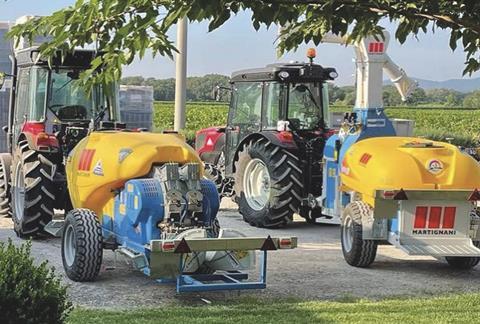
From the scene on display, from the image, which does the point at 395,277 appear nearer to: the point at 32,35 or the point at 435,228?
the point at 435,228

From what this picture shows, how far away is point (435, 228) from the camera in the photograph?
26.7 feet

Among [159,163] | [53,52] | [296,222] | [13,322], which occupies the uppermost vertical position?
[53,52]

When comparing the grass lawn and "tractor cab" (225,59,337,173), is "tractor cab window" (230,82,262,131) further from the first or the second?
the grass lawn

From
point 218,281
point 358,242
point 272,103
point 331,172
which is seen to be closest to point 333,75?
point 272,103

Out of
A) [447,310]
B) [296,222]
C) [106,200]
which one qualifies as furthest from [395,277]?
[296,222]

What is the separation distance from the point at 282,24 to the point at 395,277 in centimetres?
448

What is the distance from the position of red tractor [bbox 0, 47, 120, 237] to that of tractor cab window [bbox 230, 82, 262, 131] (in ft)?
9.04

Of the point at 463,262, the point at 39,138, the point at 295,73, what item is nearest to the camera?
the point at 463,262

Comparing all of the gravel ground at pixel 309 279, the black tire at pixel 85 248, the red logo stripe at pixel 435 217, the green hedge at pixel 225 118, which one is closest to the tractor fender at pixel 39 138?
the gravel ground at pixel 309 279

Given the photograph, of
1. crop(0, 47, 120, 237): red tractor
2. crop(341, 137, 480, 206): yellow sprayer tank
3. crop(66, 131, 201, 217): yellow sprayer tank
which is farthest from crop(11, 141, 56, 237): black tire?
crop(341, 137, 480, 206): yellow sprayer tank

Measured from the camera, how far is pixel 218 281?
22.4 ft

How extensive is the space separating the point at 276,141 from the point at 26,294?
23.1 feet

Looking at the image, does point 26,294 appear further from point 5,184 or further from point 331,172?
point 5,184

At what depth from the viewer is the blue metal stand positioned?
651 centimetres
